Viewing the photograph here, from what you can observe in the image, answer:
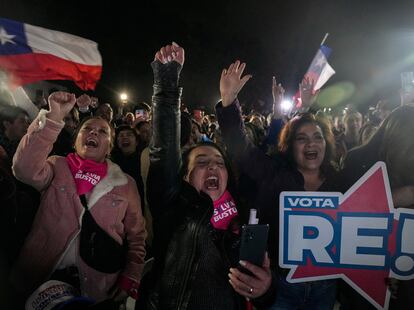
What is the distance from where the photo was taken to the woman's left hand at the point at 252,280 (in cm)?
168

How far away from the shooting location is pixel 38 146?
2.21 meters

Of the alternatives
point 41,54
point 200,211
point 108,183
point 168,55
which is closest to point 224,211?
point 200,211

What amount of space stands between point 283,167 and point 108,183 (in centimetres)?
131

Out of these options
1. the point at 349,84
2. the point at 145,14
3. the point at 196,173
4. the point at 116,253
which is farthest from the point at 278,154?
the point at 349,84

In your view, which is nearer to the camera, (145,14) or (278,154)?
(278,154)

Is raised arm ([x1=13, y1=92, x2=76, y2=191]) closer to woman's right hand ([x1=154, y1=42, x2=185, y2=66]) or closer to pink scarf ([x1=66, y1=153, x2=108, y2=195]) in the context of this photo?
pink scarf ([x1=66, y1=153, x2=108, y2=195])

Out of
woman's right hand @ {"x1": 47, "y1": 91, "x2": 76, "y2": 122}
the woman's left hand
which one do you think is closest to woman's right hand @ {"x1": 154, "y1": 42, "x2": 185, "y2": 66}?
woman's right hand @ {"x1": 47, "y1": 91, "x2": 76, "y2": 122}

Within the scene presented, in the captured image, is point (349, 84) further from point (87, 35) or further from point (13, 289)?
point (13, 289)

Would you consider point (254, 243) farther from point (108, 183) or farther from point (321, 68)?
point (321, 68)

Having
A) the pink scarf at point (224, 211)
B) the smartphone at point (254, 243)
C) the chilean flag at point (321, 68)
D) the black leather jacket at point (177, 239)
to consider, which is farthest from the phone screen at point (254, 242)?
the chilean flag at point (321, 68)

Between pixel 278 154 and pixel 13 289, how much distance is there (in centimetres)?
214

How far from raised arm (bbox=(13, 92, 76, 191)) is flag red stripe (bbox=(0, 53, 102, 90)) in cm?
100

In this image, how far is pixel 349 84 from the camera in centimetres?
3148

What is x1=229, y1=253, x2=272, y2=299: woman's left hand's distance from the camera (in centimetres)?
168
